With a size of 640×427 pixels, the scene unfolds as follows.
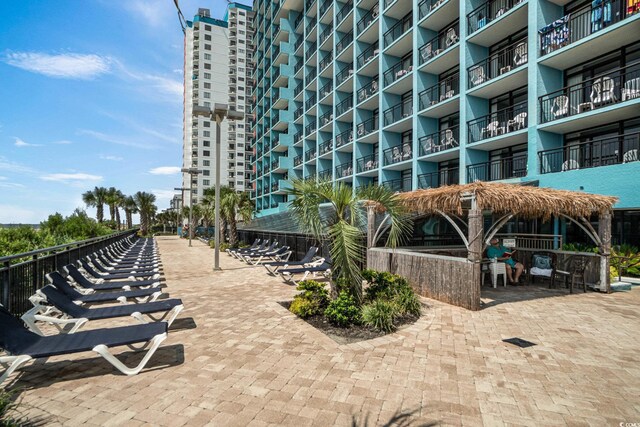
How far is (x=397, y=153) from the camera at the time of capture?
23234 millimetres

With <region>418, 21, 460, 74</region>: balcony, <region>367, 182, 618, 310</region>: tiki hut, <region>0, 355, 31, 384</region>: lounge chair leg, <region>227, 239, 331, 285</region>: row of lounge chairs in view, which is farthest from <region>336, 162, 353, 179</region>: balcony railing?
<region>0, 355, 31, 384</region>: lounge chair leg

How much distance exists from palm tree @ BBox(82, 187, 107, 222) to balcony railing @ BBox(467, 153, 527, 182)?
62.2 m

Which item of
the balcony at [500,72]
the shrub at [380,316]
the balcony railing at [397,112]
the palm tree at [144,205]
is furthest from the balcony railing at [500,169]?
the palm tree at [144,205]

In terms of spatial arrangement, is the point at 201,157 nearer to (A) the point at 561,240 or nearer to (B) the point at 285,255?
(B) the point at 285,255

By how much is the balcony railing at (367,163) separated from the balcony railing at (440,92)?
597 cm

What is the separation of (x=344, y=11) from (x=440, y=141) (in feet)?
55.1

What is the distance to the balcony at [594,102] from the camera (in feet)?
39.7

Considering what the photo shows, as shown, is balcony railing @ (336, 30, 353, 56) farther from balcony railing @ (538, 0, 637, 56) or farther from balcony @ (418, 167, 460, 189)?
balcony railing @ (538, 0, 637, 56)

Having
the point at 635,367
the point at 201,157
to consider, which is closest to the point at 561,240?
the point at 635,367

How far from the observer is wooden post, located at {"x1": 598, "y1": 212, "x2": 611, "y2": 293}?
381 inches

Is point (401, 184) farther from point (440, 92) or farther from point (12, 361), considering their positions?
Answer: point (12, 361)

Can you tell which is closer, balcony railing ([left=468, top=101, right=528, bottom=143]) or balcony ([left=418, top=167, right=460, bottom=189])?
balcony railing ([left=468, top=101, right=528, bottom=143])

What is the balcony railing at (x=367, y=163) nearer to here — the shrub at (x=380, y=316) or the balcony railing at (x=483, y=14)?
the balcony railing at (x=483, y=14)

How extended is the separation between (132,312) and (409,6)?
81.9ft
